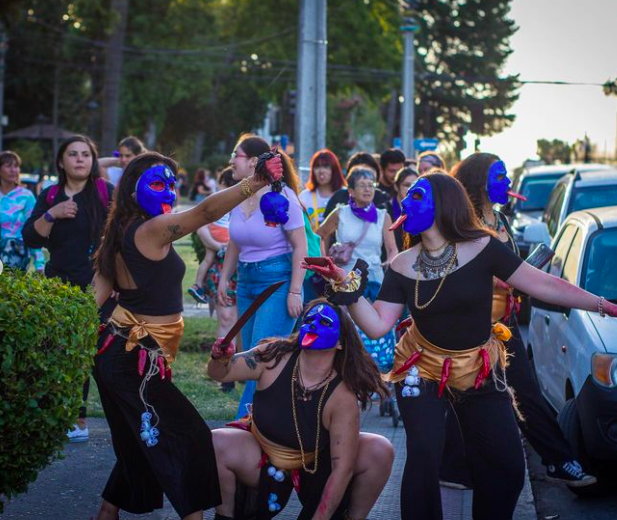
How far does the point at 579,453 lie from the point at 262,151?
258 cm

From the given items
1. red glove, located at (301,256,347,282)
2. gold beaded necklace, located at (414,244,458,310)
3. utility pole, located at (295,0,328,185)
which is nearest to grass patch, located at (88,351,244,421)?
utility pole, located at (295,0,328,185)

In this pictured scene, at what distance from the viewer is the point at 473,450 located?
203 inches

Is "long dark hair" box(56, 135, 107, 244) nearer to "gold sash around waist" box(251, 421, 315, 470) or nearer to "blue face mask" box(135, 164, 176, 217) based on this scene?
"blue face mask" box(135, 164, 176, 217)

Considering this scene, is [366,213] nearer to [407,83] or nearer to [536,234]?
[536,234]

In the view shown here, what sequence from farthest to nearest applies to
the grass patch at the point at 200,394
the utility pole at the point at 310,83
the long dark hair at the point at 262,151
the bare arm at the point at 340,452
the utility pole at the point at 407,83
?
1. the utility pole at the point at 407,83
2. the utility pole at the point at 310,83
3. the grass patch at the point at 200,394
4. the long dark hair at the point at 262,151
5. the bare arm at the point at 340,452

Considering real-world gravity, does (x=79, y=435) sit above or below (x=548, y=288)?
below

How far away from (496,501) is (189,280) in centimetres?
1484

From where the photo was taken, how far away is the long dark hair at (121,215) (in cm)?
528

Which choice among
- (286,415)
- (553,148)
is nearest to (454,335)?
(286,415)

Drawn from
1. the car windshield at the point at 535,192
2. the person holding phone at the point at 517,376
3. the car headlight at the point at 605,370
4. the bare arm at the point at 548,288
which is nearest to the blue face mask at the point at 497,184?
the person holding phone at the point at 517,376

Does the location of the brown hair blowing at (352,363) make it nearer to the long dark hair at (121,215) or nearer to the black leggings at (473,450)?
the black leggings at (473,450)

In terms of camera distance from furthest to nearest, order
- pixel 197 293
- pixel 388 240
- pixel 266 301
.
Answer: pixel 197 293, pixel 388 240, pixel 266 301

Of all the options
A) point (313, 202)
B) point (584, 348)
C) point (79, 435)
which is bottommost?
point (79, 435)

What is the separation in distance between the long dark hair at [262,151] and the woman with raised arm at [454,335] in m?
1.90
